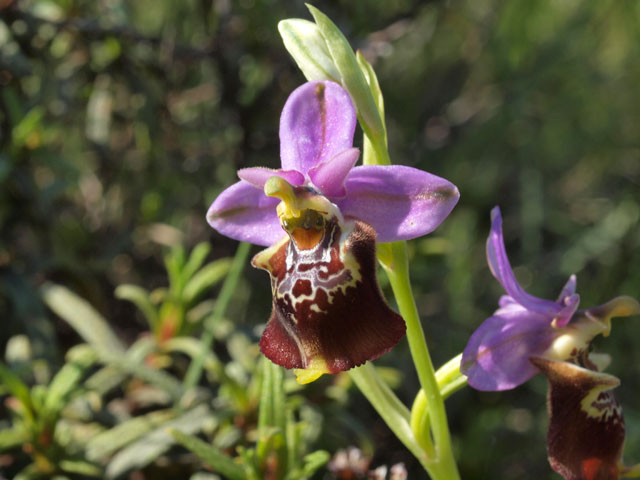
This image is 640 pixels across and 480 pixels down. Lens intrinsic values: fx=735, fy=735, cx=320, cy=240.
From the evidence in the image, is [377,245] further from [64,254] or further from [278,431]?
[64,254]

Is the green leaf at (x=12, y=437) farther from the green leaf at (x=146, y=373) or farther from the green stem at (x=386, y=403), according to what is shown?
the green stem at (x=386, y=403)

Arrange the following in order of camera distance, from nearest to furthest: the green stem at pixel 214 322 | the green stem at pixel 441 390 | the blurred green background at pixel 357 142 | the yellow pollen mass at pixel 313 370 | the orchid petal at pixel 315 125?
the yellow pollen mass at pixel 313 370
the orchid petal at pixel 315 125
the green stem at pixel 441 390
the green stem at pixel 214 322
the blurred green background at pixel 357 142

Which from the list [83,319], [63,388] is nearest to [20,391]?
[63,388]

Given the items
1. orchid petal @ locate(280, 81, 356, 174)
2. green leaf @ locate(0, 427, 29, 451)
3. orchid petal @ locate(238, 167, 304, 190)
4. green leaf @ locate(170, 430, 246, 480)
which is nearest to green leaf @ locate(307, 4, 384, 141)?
orchid petal @ locate(280, 81, 356, 174)

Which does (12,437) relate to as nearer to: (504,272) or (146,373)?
(146,373)

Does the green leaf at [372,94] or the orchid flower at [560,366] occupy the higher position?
the green leaf at [372,94]

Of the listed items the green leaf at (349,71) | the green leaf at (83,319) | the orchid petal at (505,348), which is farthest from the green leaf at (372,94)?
the green leaf at (83,319)

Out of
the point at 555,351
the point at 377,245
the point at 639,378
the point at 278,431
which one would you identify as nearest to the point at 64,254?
the point at 278,431
